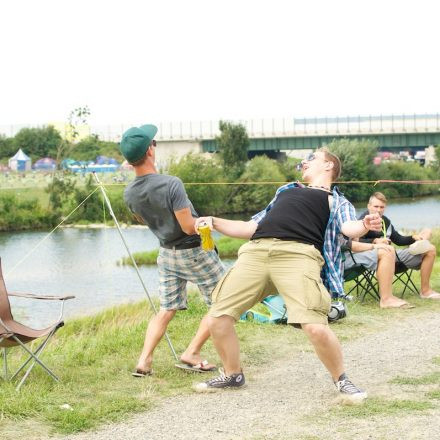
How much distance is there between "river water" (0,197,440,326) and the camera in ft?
55.5

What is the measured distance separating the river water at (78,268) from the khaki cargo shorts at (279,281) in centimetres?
600

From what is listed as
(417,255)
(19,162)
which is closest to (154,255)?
(417,255)

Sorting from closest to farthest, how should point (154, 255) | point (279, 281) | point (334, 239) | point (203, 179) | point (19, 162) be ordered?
1. point (279, 281)
2. point (334, 239)
3. point (154, 255)
4. point (203, 179)
5. point (19, 162)

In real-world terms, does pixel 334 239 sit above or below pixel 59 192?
above

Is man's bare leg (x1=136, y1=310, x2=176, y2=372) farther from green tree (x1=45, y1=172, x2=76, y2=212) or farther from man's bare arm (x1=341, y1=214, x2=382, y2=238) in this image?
green tree (x1=45, y1=172, x2=76, y2=212)

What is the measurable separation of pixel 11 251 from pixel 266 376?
25.1 metres

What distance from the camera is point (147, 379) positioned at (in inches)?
220

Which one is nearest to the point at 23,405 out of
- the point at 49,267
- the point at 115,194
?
the point at 49,267

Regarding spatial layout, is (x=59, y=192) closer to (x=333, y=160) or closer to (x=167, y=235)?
(x=167, y=235)

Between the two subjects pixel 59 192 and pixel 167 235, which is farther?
pixel 59 192

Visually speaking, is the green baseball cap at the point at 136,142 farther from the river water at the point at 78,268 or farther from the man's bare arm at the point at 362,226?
the river water at the point at 78,268

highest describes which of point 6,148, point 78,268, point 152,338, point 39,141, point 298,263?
point 298,263

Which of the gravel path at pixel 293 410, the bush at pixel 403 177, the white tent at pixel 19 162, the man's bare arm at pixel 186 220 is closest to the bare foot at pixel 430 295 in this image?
the gravel path at pixel 293 410

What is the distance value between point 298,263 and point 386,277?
149 inches
